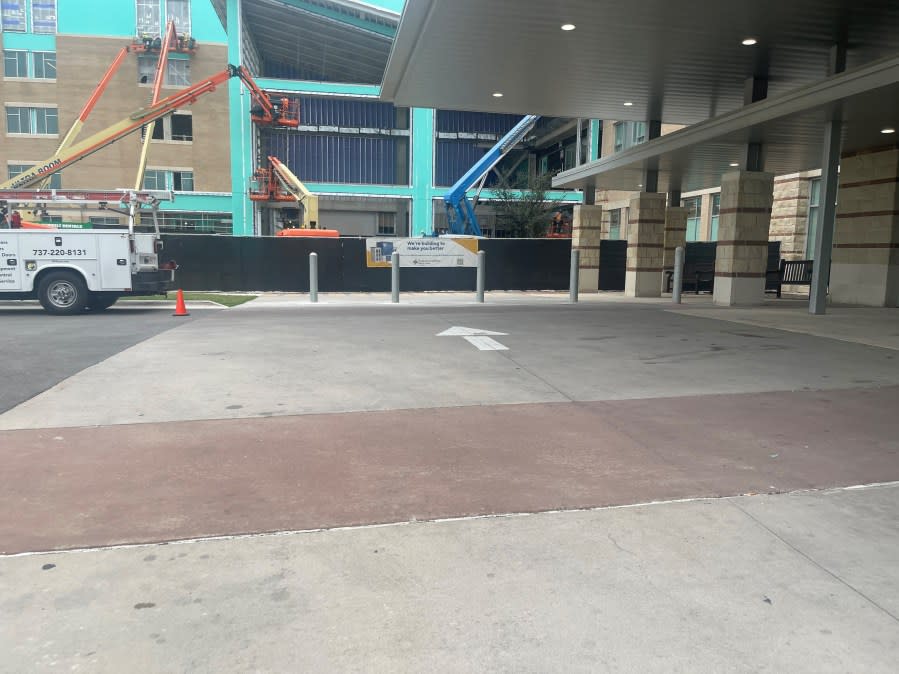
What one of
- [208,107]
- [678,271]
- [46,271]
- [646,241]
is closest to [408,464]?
[46,271]

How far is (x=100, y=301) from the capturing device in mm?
15547

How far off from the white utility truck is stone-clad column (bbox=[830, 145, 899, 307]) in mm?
18660

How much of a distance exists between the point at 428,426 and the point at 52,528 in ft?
9.42

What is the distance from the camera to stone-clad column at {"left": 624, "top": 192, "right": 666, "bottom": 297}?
21594mm

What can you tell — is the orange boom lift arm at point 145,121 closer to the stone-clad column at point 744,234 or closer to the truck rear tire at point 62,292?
the truck rear tire at point 62,292

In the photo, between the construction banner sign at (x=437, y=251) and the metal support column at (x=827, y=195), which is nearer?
the metal support column at (x=827, y=195)

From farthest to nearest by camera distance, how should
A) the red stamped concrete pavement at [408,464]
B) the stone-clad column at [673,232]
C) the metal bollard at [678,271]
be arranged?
the stone-clad column at [673,232]
the metal bollard at [678,271]
the red stamped concrete pavement at [408,464]

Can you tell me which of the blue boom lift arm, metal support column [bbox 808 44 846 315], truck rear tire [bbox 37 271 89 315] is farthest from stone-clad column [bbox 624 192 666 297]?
Answer: truck rear tire [bbox 37 271 89 315]

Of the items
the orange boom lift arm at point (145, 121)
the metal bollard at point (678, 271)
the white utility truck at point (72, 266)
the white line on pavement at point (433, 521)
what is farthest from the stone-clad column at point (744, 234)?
the orange boom lift arm at point (145, 121)

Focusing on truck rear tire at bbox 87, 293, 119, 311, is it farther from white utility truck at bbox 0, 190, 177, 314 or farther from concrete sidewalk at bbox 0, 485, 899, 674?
concrete sidewalk at bbox 0, 485, 899, 674

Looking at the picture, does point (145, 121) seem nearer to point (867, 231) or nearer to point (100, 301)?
point (100, 301)

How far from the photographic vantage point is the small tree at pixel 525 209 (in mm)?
44531

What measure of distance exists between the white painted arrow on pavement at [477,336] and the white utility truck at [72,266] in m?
7.93

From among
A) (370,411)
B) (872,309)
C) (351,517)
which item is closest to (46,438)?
(370,411)
